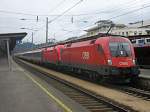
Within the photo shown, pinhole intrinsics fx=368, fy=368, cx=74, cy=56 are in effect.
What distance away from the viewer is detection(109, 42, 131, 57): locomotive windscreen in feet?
73.1

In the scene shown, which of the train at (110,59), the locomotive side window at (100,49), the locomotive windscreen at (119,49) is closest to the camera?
the train at (110,59)

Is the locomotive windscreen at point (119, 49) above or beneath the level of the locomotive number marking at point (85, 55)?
above

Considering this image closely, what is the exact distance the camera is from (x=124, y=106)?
13.8 metres

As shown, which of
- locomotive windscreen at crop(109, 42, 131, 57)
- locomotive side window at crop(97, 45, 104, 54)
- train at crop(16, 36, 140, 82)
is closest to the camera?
train at crop(16, 36, 140, 82)

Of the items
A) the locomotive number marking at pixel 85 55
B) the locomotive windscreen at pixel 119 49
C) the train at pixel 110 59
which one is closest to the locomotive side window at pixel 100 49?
the train at pixel 110 59

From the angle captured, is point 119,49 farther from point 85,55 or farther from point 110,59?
point 85,55

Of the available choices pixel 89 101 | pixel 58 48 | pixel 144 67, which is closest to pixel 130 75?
pixel 89 101

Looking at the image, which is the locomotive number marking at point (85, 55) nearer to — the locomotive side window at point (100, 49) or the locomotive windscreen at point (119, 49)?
the locomotive side window at point (100, 49)

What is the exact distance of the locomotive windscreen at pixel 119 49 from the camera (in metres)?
22.3

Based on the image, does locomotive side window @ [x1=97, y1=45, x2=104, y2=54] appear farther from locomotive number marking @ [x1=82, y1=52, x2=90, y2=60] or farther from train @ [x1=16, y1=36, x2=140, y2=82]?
locomotive number marking @ [x1=82, y1=52, x2=90, y2=60]

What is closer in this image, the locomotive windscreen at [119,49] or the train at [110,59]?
the train at [110,59]

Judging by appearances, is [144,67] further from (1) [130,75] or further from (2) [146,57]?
(1) [130,75]

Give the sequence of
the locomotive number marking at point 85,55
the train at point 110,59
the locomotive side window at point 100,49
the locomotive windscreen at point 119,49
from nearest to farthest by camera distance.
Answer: the train at point 110,59 → the locomotive windscreen at point 119,49 → the locomotive side window at point 100,49 → the locomotive number marking at point 85,55

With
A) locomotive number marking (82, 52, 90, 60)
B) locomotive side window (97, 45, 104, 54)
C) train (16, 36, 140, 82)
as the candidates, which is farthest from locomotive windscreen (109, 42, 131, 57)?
locomotive number marking (82, 52, 90, 60)
